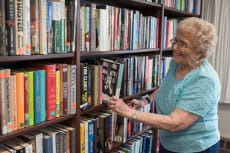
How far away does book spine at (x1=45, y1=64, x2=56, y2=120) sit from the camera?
1.15m

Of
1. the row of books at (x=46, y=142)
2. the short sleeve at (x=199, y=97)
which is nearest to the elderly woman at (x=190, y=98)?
the short sleeve at (x=199, y=97)

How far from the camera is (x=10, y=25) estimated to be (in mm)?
962

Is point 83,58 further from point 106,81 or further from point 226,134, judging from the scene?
point 226,134

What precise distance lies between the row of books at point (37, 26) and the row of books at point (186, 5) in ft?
4.01

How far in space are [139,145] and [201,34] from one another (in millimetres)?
1212

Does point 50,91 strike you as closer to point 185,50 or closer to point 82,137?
point 82,137

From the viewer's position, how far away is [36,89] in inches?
43.6

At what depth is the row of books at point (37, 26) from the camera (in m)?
0.96

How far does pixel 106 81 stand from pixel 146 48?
61cm

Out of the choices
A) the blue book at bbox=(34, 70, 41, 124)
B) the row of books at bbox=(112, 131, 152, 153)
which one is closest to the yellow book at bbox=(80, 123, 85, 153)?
the blue book at bbox=(34, 70, 41, 124)

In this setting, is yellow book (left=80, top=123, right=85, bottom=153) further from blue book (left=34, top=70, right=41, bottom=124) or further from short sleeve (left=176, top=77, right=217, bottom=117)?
short sleeve (left=176, top=77, right=217, bottom=117)

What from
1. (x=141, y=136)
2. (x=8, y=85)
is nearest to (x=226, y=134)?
(x=141, y=136)

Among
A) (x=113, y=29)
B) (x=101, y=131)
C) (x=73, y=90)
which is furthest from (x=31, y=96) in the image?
(x=113, y=29)

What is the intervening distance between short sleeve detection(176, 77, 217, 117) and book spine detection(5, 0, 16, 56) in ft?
2.69
